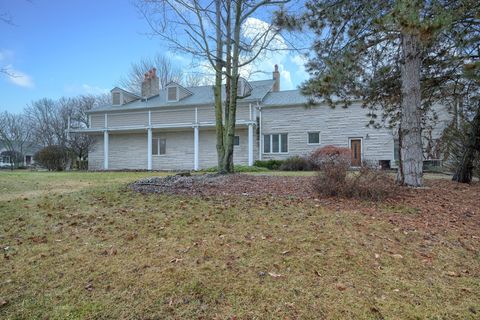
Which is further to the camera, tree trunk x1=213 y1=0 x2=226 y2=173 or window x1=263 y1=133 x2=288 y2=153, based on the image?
window x1=263 y1=133 x2=288 y2=153

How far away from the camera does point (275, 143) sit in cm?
2030

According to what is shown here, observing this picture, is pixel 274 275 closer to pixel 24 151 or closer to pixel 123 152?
pixel 123 152

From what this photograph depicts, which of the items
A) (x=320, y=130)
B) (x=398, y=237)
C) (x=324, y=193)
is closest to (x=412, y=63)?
(x=324, y=193)

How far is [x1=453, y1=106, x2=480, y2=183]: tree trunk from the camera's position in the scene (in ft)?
29.6

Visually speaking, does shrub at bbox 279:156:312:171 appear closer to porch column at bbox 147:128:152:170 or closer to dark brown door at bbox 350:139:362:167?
dark brown door at bbox 350:139:362:167

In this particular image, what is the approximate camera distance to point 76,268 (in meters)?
3.30

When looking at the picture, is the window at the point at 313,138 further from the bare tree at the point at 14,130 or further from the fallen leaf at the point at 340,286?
the bare tree at the point at 14,130

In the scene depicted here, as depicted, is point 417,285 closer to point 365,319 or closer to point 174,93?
point 365,319

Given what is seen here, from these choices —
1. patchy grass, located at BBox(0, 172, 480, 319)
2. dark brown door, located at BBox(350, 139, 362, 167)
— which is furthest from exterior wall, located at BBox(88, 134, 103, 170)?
patchy grass, located at BBox(0, 172, 480, 319)

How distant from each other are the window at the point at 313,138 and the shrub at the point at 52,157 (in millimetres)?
17968

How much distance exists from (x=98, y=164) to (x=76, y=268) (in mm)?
22450

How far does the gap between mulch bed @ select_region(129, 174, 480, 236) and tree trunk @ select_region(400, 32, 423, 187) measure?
478mm

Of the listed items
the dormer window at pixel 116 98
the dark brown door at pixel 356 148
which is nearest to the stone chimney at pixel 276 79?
the dark brown door at pixel 356 148

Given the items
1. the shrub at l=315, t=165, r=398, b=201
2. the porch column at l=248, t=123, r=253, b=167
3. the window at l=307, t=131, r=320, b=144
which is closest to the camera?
the shrub at l=315, t=165, r=398, b=201
